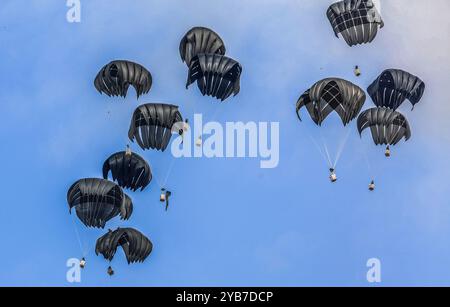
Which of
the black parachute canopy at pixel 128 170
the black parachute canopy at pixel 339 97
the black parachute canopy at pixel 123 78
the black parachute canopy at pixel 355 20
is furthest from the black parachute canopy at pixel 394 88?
the black parachute canopy at pixel 128 170

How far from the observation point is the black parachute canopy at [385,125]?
164ft

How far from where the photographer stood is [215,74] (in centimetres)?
4841

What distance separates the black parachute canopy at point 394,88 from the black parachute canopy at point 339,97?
1430 millimetres

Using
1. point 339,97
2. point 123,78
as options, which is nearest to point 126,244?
point 123,78

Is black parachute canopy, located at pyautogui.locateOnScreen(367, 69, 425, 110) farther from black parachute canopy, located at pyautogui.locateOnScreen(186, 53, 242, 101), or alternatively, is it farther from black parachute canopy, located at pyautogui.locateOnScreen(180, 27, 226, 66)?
black parachute canopy, located at pyautogui.locateOnScreen(180, 27, 226, 66)

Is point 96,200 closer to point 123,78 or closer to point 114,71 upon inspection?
point 123,78

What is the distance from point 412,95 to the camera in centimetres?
5050

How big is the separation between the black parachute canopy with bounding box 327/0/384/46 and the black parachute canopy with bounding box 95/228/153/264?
1442cm

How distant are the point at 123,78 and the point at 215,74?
4.53m

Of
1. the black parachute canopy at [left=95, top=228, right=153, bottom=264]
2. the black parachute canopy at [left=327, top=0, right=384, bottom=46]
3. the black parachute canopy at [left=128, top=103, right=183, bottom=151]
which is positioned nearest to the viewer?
the black parachute canopy at [left=128, top=103, right=183, bottom=151]

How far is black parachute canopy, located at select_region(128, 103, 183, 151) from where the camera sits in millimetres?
48844

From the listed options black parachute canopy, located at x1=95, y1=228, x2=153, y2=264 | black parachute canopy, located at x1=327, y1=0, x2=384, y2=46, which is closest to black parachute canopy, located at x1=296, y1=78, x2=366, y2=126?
black parachute canopy, located at x1=327, y1=0, x2=384, y2=46

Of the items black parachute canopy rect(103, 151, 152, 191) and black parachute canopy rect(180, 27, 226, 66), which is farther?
→ black parachute canopy rect(180, 27, 226, 66)
